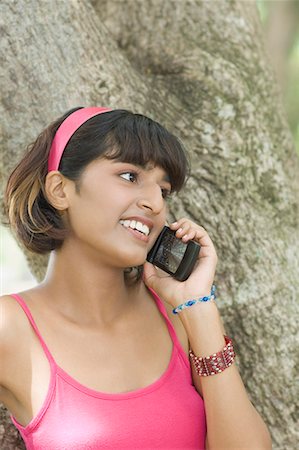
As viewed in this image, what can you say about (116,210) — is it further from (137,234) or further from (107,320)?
(107,320)

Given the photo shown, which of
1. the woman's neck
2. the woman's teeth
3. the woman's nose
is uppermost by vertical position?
the woman's nose

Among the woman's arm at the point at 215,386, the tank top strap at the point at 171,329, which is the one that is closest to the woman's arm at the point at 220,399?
the woman's arm at the point at 215,386

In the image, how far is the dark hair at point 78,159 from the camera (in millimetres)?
2617

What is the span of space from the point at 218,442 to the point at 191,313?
1.35 feet

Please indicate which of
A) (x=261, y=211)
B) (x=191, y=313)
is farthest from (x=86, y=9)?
(x=191, y=313)

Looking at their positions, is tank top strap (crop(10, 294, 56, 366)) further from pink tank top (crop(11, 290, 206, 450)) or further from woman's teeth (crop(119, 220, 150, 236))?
woman's teeth (crop(119, 220, 150, 236))

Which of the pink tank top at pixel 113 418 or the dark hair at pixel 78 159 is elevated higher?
the dark hair at pixel 78 159

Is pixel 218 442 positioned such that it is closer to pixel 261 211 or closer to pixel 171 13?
pixel 261 211

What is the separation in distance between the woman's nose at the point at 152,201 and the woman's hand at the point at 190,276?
0.64 feet

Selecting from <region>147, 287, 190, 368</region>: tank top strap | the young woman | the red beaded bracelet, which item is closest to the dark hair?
the young woman

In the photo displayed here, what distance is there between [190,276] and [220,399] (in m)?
0.42

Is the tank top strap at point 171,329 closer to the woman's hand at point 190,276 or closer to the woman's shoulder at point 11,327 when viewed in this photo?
the woman's hand at point 190,276

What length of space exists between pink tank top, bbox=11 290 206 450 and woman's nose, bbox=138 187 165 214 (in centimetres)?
49

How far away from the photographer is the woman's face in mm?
2578
